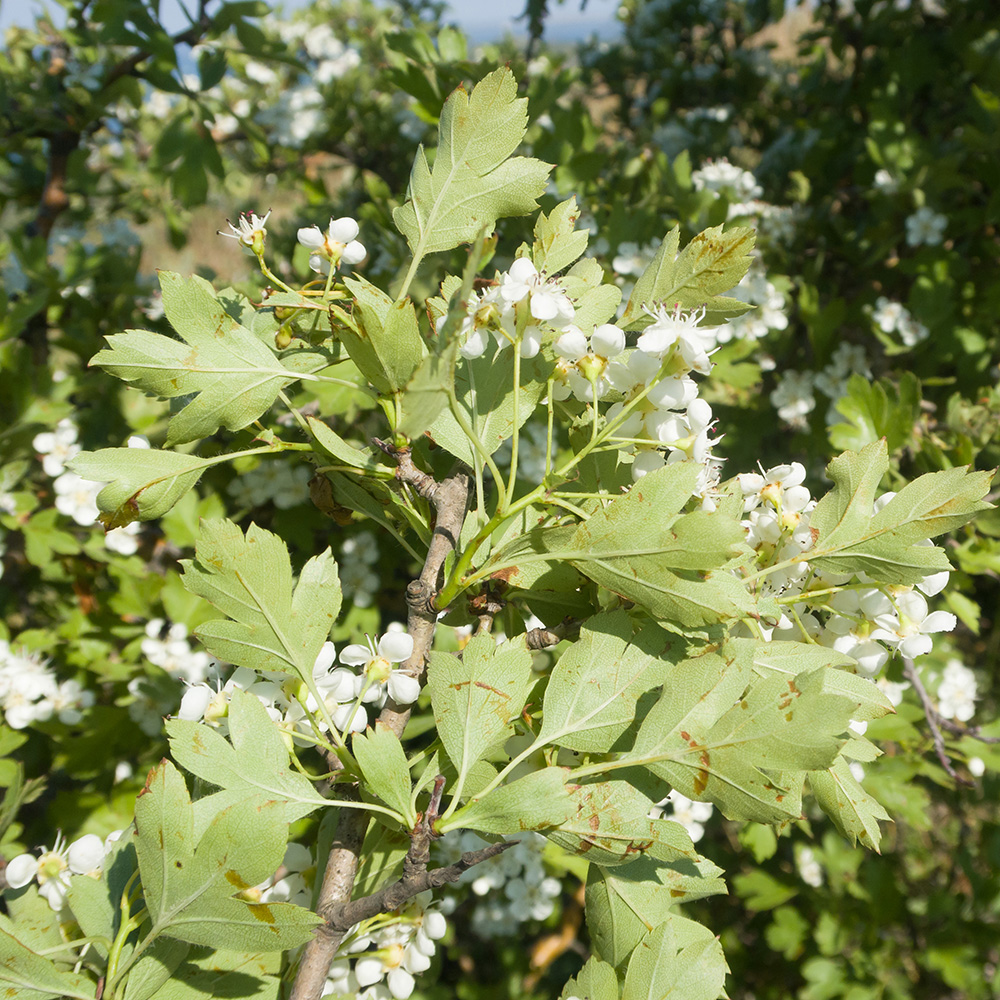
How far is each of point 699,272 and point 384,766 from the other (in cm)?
58

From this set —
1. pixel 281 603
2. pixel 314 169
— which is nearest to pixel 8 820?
pixel 281 603

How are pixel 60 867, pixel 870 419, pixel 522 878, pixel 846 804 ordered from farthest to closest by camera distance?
pixel 522 878 < pixel 870 419 < pixel 60 867 < pixel 846 804

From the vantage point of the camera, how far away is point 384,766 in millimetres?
727

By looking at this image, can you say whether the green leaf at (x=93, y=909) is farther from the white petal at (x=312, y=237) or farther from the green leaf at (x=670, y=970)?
the white petal at (x=312, y=237)

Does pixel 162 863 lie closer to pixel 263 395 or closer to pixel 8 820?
pixel 263 395

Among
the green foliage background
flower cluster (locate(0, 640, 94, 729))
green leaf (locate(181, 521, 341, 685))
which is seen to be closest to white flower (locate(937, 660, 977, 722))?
the green foliage background

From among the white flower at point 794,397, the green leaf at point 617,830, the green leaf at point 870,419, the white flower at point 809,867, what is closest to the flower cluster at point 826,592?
the green leaf at point 617,830

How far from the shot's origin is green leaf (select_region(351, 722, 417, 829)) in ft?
2.37

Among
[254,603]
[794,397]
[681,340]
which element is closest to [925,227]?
[794,397]

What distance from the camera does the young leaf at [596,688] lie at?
0.77 m

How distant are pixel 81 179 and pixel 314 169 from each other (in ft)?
4.86

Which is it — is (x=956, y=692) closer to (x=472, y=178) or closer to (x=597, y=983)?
(x=597, y=983)

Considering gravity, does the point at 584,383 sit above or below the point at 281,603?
above

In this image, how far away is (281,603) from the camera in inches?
31.4
